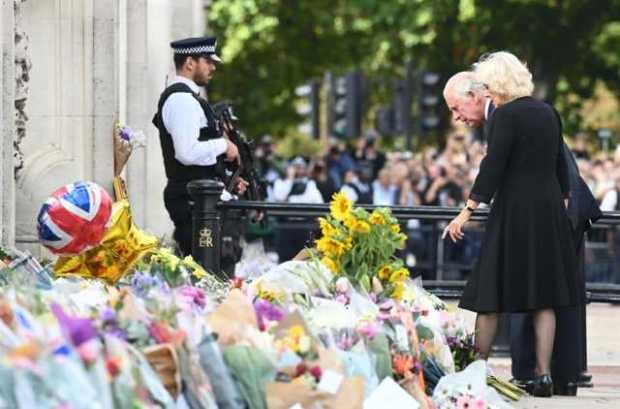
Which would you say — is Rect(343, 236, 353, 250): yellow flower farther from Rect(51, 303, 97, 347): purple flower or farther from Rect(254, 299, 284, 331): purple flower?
Rect(51, 303, 97, 347): purple flower

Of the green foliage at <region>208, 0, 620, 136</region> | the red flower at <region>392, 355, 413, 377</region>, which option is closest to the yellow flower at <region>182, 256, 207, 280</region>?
the red flower at <region>392, 355, 413, 377</region>

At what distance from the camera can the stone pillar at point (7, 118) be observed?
1133cm

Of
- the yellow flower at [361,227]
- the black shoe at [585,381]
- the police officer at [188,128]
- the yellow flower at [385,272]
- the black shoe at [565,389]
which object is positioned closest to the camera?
the yellow flower at [361,227]

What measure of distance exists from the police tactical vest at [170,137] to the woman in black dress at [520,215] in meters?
2.44

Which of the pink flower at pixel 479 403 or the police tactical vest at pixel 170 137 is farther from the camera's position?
the police tactical vest at pixel 170 137

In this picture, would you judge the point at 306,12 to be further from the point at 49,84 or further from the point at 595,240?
the point at 49,84

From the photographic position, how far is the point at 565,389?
1178 centimetres

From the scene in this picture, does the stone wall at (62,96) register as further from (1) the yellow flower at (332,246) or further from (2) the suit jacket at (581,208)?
(2) the suit jacket at (581,208)

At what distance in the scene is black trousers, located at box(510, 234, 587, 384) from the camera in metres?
11.8

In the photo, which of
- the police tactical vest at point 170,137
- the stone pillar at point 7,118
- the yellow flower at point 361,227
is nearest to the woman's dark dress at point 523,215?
the yellow flower at point 361,227

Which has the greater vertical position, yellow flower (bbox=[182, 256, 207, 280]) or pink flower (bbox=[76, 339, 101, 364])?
pink flower (bbox=[76, 339, 101, 364])

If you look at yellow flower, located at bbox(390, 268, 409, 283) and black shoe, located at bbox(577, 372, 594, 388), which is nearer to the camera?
yellow flower, located at bbox(390, 268, 409, 283)

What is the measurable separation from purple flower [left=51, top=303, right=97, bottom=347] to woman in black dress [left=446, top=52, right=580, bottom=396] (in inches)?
159

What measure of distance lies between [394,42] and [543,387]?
1259 inches
